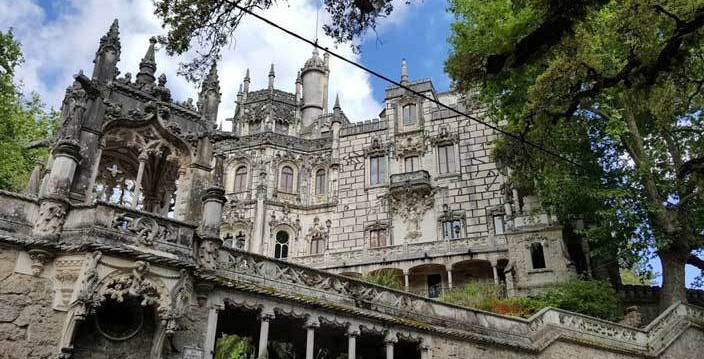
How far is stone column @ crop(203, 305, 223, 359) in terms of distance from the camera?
1080cm

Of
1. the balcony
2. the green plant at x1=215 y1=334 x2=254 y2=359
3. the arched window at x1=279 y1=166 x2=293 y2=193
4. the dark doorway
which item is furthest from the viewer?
the arched window at x1=279 y1=166 x2=293 y2=193

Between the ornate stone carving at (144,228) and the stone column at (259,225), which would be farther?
the stone column at (259,225)

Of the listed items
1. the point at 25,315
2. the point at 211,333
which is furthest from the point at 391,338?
the point at 25,315

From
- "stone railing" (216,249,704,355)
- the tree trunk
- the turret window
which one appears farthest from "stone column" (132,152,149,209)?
the turret window

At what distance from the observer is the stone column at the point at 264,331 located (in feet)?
36.9

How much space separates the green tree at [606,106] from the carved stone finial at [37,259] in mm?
9043

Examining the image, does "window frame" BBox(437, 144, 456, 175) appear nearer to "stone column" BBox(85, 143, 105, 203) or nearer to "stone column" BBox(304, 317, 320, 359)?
"stone column" BBox(304, 317, 320, 359)

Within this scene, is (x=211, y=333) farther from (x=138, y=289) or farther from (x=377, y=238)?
(x=377, y=238)

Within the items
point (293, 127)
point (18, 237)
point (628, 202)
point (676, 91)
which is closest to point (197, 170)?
point (18, 237)

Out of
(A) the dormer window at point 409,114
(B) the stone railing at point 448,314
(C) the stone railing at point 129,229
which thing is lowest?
(B) the stone railing at point 448,314

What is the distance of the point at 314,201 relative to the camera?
36062mm

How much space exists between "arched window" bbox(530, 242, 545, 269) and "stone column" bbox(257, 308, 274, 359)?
1690 centimetres

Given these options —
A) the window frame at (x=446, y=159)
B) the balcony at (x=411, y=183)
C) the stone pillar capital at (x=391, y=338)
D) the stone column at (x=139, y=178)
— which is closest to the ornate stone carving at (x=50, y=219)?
the stone column at (x=139, y=178)

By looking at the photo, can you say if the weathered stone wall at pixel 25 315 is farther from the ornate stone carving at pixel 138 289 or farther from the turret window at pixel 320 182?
the turret window at pixel 320 182
